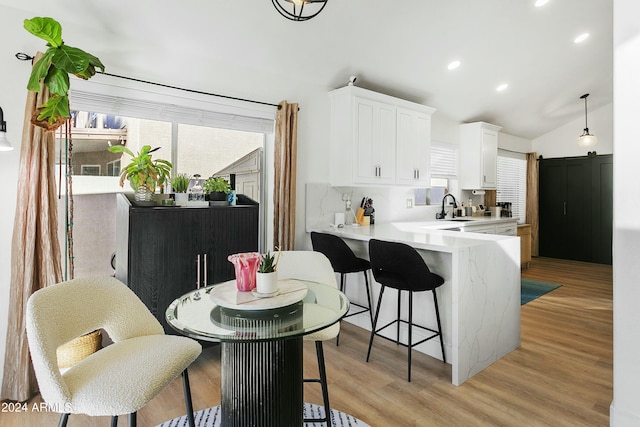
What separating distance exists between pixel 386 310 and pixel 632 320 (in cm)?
178

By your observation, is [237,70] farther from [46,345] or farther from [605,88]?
[605,88]

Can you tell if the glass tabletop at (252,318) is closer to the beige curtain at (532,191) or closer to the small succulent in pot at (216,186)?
the small succulent in pot at (216,186)

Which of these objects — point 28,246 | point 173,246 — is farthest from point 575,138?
point 28,246

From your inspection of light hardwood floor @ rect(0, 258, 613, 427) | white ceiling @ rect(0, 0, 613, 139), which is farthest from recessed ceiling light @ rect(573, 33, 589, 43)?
light hardwood floor @ rect(0, 258, 613, 427)

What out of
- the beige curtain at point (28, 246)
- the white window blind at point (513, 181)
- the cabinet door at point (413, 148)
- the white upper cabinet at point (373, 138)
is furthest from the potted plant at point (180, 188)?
the white window blind at point (513, 181)

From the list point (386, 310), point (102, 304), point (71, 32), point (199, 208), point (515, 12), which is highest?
point (515, 12)

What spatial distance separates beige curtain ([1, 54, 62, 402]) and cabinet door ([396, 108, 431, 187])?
10.7 feet

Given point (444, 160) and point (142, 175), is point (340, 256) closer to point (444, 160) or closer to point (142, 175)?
point (142, 175)

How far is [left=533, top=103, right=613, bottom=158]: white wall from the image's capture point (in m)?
6.39

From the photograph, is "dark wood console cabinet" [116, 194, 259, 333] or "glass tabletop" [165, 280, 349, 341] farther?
"dark wood console cabinet" [116, 194, 259, 333]

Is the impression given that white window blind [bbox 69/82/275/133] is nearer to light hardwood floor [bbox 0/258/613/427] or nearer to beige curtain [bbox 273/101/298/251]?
beige curtain [bbox 273/101/298/251]

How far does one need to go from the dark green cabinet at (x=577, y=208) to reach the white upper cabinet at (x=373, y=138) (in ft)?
13.9

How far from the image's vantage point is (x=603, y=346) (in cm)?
300

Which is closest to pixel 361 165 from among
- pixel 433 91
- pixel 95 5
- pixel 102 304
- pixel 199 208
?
pixel 433 91
